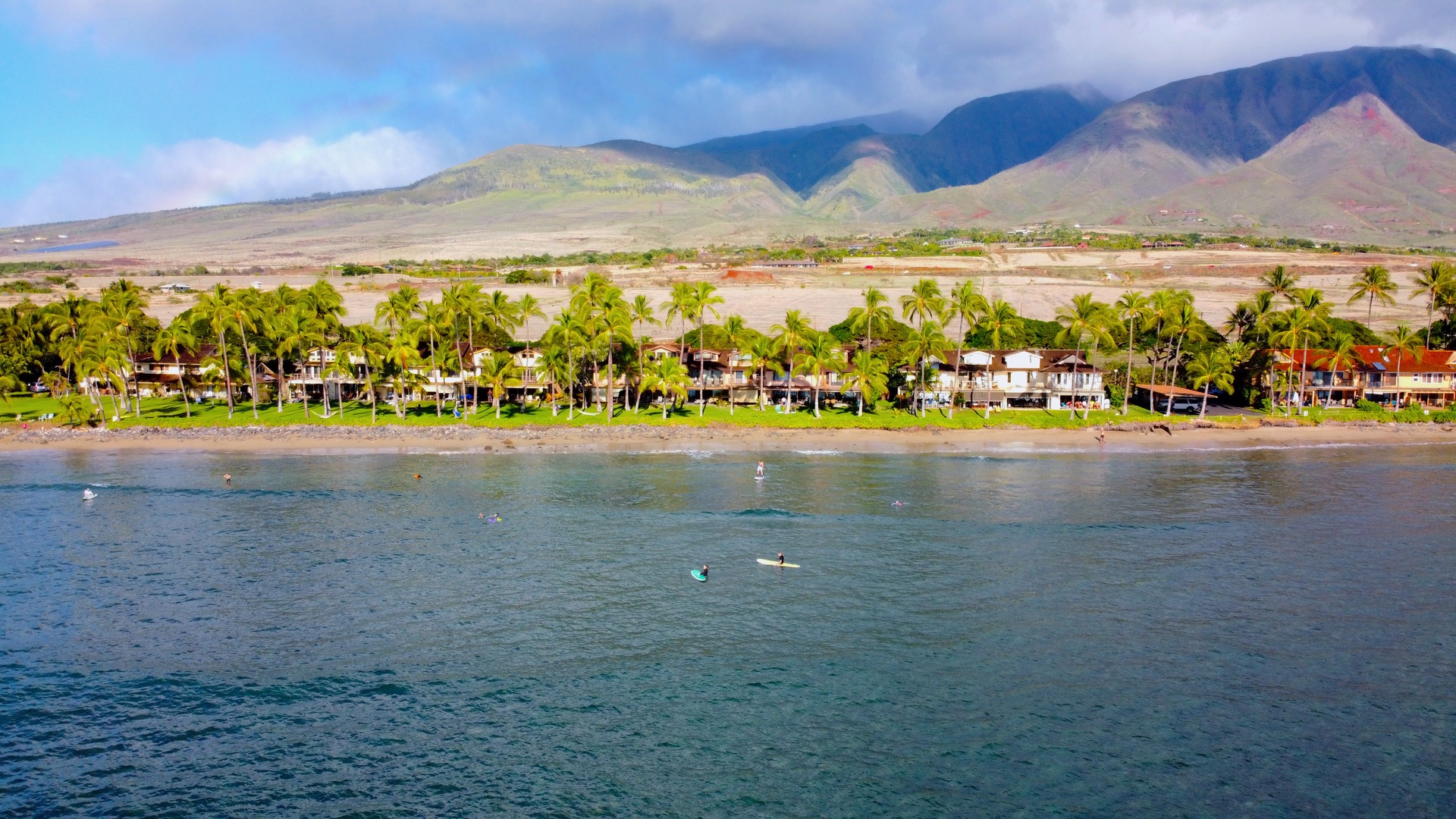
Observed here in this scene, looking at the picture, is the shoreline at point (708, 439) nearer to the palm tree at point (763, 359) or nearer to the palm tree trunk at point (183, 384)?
the palm tree trunk at point (183, 384)

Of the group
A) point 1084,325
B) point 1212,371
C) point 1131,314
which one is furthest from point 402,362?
point 1212,371

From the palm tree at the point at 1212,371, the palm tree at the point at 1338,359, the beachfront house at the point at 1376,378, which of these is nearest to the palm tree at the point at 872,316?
the palm tree at the point at 1212,371

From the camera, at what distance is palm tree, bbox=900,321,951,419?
81438mm

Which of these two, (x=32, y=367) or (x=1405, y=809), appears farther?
(x=32, y=367)

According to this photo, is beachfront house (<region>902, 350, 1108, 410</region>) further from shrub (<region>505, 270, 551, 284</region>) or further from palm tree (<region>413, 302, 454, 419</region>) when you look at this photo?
shrub (<region>505, 270, 551, 284</region>)

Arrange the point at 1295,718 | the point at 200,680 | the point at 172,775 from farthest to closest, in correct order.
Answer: the point at 200,680
the point at 1295,718
the point at 172,775

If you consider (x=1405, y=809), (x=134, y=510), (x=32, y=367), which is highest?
(x=32, y=367)

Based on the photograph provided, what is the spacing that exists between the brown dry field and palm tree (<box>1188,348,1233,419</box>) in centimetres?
4368

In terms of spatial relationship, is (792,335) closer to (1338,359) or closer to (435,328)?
(435,328)

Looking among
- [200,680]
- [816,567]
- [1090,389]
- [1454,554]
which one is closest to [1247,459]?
[1090,389]

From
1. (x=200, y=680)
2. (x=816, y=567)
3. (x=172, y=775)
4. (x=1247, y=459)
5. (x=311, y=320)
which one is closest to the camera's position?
(x=172, y=775)

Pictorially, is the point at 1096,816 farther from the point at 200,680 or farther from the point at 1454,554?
the point at 1454,554

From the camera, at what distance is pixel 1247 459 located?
229 feet

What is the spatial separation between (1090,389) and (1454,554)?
43.5m
